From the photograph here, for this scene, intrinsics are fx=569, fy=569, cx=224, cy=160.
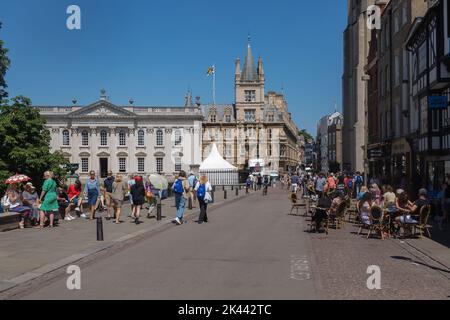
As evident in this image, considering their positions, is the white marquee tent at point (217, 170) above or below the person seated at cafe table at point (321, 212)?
above

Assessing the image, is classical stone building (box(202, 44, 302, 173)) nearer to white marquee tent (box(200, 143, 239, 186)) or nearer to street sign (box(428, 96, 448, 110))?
white marquee tent (box(200, 143, 239, 186))

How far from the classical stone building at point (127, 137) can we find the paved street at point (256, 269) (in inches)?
3297

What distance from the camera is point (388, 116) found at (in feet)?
124

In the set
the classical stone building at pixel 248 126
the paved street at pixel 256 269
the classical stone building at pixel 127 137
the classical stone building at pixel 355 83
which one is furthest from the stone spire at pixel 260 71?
the paved street at pixel 256 269

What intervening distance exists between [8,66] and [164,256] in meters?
33.4

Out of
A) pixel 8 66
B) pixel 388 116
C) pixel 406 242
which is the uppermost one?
pixel 8 66

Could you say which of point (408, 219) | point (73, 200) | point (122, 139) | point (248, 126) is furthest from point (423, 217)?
point (248, 126)

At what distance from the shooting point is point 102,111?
99.1 metres

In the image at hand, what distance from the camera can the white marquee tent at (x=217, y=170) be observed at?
175 feet

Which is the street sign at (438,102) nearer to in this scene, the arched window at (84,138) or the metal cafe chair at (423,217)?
the metal cafe chair at (423,217)

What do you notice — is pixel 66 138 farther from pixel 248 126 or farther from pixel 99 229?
pixel 99 229
